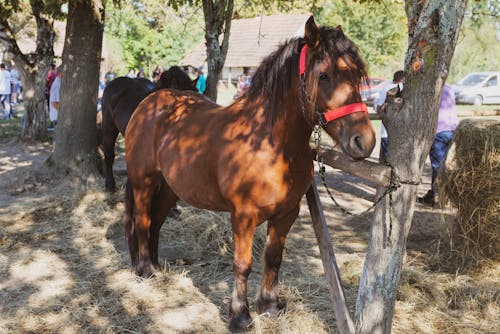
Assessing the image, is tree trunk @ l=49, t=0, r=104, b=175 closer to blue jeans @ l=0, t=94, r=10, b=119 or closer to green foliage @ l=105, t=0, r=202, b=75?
blue jeans @ l=0, t=94, r=10, b=119

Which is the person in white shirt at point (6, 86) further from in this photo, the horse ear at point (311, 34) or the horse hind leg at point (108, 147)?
the horse ear at point (311, 34)

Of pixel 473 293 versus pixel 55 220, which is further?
pixel 55 220

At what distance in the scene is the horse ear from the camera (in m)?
2.72

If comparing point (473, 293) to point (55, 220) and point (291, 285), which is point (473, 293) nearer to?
point (291, 285)

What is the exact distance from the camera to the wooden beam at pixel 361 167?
2.72 meters

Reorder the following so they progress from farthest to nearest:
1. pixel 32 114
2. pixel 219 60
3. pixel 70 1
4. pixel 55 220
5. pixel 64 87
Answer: pixel 32 114 < pixel 64 87 < pixel 70 1 < pixel 219 60 < pixel 55 220

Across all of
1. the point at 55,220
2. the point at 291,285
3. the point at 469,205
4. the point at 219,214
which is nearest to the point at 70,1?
the point at 55,220

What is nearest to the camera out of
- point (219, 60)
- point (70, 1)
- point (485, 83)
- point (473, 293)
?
point (473, 293)

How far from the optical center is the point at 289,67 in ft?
10.2

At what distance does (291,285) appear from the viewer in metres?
4.23

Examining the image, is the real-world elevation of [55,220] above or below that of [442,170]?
→ below

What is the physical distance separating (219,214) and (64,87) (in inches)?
150

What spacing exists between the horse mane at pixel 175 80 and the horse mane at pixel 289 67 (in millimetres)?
2477

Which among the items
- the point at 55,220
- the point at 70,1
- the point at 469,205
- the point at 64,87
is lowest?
the point at 55,220
